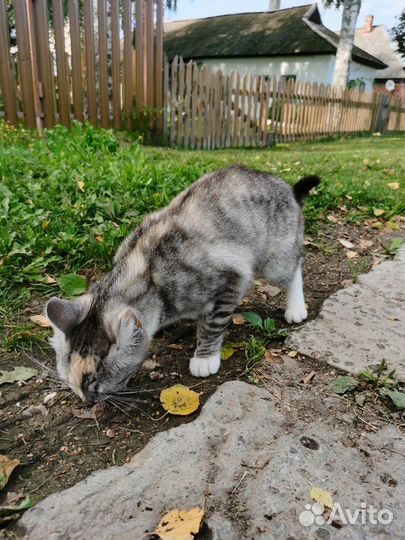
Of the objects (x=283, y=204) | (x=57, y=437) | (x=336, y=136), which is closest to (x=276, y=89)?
(x=336, y=136)

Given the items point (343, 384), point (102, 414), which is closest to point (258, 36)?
point (343, 384)

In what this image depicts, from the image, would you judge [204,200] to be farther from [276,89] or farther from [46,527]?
[276,89]

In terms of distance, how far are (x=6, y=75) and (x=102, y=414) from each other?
21.3ft

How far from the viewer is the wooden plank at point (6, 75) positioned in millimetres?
6758

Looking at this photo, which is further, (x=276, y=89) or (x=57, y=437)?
(x=276, y=89)

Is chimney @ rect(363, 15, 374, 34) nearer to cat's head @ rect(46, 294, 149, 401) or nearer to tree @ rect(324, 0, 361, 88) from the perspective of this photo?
tree @ rect(324, 0, 361, 88)

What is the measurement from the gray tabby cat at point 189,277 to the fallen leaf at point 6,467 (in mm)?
406

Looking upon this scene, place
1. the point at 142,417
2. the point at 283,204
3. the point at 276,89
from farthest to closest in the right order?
1. the point at 276,89
2. the point at 283,204
3. the point at 142,417

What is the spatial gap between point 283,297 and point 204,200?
117cm

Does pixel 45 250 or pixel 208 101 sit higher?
pixel 208 101

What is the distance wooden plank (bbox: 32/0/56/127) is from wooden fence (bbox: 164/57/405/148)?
2584 millimetres

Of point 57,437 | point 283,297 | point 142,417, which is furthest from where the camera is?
point 283,297

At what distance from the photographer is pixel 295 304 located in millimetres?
3158

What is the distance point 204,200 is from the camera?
9.56 ft
